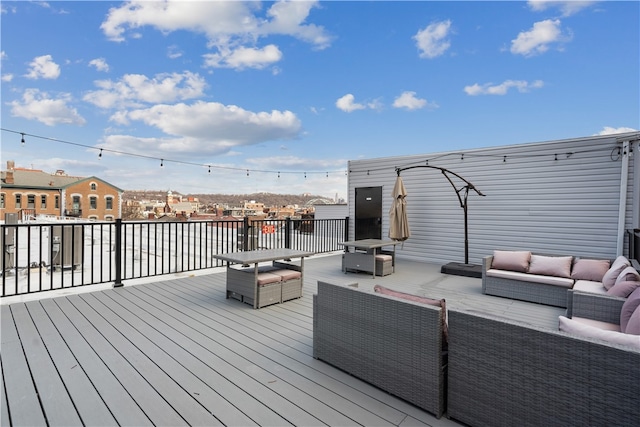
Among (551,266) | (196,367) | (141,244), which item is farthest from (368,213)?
(196,367)

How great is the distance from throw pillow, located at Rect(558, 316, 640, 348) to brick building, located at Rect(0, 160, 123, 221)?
44.3 m

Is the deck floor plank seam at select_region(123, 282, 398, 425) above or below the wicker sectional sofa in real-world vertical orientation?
below

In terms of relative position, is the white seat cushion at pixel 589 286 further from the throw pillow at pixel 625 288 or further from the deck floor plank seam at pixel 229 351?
the deck floor plank seam at pixel 229 351

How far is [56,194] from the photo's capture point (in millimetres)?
39125

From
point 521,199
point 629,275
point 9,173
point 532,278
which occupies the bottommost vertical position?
point 532,278

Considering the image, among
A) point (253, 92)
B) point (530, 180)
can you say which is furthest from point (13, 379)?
point (253, 92)

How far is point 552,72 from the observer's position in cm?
753

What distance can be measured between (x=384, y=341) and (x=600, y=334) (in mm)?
1105

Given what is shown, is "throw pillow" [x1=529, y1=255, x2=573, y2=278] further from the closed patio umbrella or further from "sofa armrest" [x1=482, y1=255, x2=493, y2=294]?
the closed patio umbrella

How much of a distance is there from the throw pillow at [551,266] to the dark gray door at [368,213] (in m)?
4.01

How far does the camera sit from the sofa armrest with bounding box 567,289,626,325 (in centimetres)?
250

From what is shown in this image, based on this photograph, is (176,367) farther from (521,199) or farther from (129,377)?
(521,199)

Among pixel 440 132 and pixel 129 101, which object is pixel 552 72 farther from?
pixel 129 101

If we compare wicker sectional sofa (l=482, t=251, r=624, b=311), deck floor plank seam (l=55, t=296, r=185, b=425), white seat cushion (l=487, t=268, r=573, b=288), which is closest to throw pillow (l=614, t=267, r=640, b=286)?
wicker sectional sofa (l=482, t=251, r=624, b=311)
